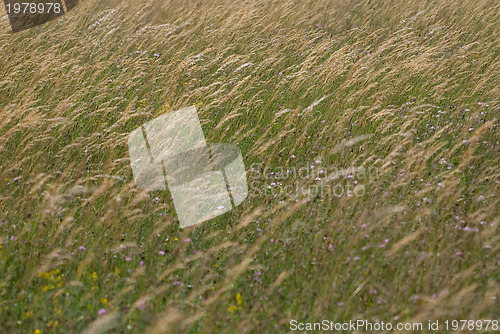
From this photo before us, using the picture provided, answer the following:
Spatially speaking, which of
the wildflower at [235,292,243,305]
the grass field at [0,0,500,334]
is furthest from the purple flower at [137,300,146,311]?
the wildflower at [235,292,243,305]

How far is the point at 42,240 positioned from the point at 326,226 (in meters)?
1.70

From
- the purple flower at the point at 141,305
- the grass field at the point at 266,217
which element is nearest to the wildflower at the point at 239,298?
the grass field at the point at 266,217

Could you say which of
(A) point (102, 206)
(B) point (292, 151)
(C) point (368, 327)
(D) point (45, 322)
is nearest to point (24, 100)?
(A) point (102, 206)

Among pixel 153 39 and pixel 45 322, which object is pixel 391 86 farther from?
pixel 45 322

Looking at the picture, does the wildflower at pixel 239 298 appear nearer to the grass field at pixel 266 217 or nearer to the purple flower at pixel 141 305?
the grass field at pixel 266 217

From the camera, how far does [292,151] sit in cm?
423

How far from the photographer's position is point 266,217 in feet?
11.7

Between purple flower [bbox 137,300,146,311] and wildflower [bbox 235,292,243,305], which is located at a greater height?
purple flower [bbox 137,300,146,311]

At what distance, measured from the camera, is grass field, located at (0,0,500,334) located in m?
2.76

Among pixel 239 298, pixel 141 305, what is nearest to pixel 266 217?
pixel 239 298

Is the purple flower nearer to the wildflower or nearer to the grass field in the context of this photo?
the grass field

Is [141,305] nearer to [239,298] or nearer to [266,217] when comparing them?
[239,298]

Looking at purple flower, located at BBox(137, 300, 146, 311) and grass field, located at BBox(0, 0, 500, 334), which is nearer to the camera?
purple flower, located at BBox(137, 300, 146, 311)

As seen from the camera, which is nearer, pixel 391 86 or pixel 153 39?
pixel 391 86
